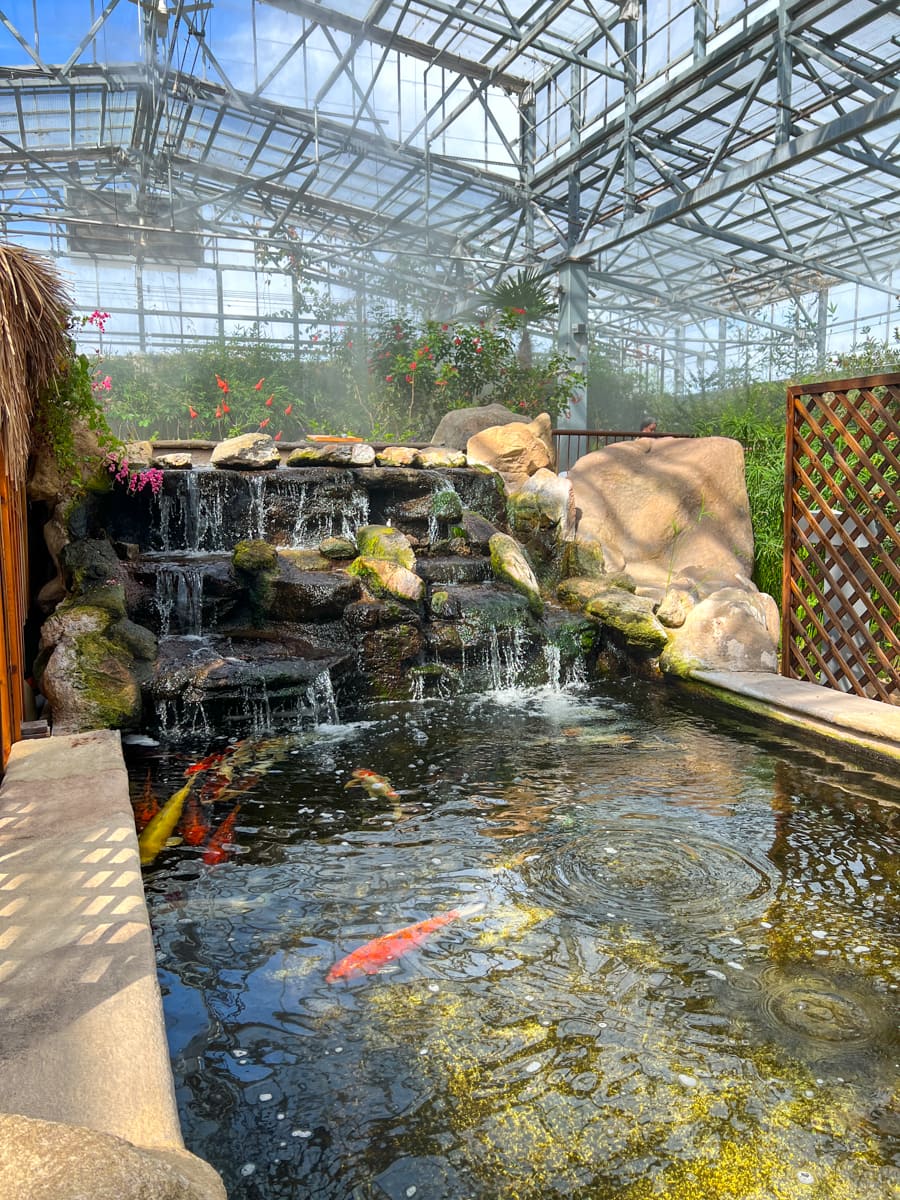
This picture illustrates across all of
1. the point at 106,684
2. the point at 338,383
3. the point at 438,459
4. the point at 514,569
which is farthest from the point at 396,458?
the point at 338,383

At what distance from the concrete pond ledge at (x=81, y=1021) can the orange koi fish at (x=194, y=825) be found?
0.72 meters

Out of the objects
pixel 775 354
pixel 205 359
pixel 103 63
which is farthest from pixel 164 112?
pixel 775 354

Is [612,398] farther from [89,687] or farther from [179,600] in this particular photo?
[89,687]

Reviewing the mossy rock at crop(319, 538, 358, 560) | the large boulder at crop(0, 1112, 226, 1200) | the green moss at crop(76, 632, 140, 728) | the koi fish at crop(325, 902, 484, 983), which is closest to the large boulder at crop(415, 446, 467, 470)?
the mossy rock at crop(319, 538, 358, 560)

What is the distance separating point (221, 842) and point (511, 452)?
23.1 feet

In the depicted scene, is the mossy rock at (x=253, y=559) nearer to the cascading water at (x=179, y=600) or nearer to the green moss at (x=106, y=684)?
the cascading water at (x=179, y=600)

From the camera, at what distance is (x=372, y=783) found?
15.3ft

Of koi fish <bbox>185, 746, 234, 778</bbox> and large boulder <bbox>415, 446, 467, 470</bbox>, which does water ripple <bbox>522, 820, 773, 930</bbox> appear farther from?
large boulder <bbox>415, 446, 467, 470</bbox>

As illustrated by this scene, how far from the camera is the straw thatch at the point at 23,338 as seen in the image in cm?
364

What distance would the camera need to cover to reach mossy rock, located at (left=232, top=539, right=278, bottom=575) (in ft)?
22.4

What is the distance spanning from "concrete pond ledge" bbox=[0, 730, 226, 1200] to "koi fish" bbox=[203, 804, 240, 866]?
59 centimetres

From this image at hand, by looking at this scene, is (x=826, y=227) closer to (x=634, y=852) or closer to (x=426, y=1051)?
(x=634, y=852)

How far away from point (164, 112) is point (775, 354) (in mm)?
13630

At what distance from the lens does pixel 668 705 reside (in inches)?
262
